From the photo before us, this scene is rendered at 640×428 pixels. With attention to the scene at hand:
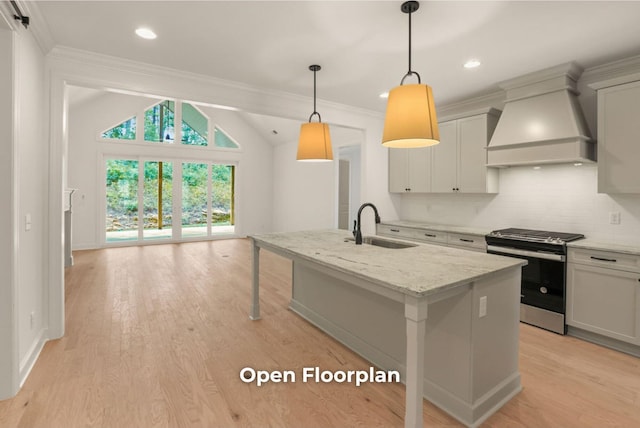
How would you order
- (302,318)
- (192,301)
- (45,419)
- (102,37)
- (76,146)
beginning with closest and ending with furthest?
(45,419)
(102,37)
(302,318)
(192,301)
(76,146)

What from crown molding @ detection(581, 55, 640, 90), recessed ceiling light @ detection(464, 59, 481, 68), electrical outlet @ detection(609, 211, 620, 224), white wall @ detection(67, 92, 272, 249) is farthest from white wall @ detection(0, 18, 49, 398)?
white wall @ detection(67, 92, 272, 249)

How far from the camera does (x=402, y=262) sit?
212 cm

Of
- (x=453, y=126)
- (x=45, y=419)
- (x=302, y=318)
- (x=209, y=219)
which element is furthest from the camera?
(x=209, y=219)

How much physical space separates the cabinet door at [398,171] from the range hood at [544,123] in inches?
56.6

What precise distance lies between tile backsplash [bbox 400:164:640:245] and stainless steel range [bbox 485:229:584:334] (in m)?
0.24

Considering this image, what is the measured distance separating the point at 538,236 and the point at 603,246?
21.6 inches

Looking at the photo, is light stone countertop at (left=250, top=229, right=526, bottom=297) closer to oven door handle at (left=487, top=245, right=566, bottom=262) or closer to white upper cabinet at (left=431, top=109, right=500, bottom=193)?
oven door handle at (left=487, top=245, right=566, bottom=262)

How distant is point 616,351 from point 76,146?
9.20m

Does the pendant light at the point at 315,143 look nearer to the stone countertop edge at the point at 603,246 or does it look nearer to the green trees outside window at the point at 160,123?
the stone countertop edge at the point at 603,246

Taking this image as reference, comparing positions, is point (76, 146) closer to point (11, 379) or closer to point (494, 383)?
point (11, 379)

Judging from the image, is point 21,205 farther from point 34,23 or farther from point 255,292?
point 255,292

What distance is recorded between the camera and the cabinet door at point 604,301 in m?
2.67

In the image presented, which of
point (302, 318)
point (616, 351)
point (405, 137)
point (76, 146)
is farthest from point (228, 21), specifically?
point (76, 146)

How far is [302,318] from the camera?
11.1 feet
